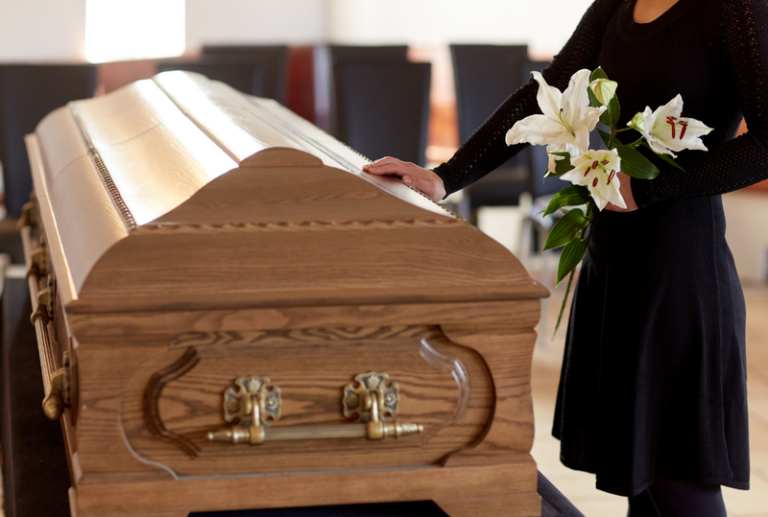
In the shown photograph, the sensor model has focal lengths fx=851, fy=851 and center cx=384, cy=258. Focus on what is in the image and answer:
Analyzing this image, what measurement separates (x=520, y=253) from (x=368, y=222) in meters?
3.45

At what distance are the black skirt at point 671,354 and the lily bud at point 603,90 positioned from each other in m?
0.28

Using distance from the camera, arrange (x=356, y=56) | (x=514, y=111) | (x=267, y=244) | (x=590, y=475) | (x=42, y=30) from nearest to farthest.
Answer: (x=267, y=244) → (x=514, y=111) → (x=590, y=475) → (x=356, y=56) → (x=42, y=30)

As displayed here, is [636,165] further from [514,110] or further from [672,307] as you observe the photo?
[514,110]

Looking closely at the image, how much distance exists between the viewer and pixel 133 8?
23.6 ft

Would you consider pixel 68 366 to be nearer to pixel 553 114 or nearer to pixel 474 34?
pixel 553 114

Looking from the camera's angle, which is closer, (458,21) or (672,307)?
(672,307)

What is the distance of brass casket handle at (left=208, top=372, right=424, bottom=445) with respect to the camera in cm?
92

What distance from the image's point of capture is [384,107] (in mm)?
3957

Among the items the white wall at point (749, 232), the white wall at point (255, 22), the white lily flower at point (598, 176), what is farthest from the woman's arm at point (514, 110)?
the white wall at point (255, 22)

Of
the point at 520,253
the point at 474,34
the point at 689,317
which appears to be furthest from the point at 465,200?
the point at 689,317

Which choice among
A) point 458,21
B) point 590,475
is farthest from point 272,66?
point 590,475

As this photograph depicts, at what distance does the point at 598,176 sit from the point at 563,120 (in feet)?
0.30

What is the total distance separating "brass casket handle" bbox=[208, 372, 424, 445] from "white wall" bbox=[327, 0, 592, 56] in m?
4.28

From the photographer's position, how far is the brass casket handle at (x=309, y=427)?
923 millimetres
